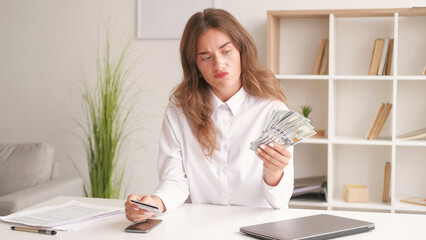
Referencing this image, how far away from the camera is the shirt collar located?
220 cm

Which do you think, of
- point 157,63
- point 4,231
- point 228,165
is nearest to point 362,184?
point 157,63

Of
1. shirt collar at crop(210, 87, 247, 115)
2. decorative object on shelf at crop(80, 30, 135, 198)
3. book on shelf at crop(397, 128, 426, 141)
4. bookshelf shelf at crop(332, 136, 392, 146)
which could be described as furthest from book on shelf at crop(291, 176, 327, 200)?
shirt collar at crop(210, 87, 247, 115)

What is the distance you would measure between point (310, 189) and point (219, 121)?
5.31 feet

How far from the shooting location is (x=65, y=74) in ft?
14.3

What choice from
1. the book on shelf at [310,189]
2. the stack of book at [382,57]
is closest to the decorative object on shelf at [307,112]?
the book on shelf at [310,189]

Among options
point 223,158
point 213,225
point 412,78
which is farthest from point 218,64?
point 412,78

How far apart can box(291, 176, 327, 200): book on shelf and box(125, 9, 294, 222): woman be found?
1.48 m

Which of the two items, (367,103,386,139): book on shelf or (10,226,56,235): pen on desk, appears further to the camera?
(367,103,386,139): book on shelf

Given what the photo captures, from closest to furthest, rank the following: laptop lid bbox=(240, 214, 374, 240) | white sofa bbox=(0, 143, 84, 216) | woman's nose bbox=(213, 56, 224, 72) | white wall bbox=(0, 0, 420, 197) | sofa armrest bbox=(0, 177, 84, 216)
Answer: laptop lid bbox=(240, 214, 374, 240), woman's nose bbox=(213, 56, 224, 72), sofa armrest bbox=(0, 177, 84, 216), white sofa bbox=(0, 143, 84, 216), white wall bbox=(0, 0, 420, 197)

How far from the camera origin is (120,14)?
4211mm

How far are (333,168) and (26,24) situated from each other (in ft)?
8.47

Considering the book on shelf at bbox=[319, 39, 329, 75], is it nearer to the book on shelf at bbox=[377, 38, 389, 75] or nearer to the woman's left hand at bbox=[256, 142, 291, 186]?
the book on shelf at bbox=[377, 38, 389, 75]

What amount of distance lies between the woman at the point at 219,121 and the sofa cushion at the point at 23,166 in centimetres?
158

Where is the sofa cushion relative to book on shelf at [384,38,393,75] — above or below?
below
